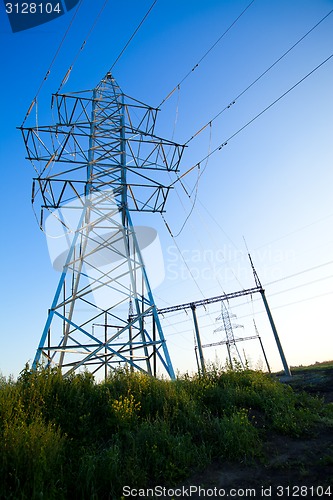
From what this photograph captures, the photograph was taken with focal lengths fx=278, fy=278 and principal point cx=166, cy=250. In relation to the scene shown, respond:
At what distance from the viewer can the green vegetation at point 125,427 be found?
132 inches

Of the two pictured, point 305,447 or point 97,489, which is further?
point 305,447

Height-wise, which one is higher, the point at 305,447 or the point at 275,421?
the point at 275,421

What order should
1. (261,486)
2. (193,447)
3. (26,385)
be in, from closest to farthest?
1. (261,486)
2. (193,447)
3. (26,385)

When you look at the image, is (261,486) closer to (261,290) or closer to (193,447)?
(193,447)

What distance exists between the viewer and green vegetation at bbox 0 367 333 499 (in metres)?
3.34

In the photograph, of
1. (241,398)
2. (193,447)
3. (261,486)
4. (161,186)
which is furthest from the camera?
(161,186)

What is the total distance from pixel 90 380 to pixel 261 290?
690 inches

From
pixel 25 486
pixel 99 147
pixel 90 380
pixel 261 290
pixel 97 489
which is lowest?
pixel 97 489

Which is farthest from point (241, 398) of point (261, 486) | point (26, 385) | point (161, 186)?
point (161, 186)

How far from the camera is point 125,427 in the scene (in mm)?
4605

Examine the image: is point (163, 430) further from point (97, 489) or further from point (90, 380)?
point (90, 380)

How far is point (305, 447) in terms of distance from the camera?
15.0 feet

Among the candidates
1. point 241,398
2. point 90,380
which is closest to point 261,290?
point 241,398

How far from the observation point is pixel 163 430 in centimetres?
446
